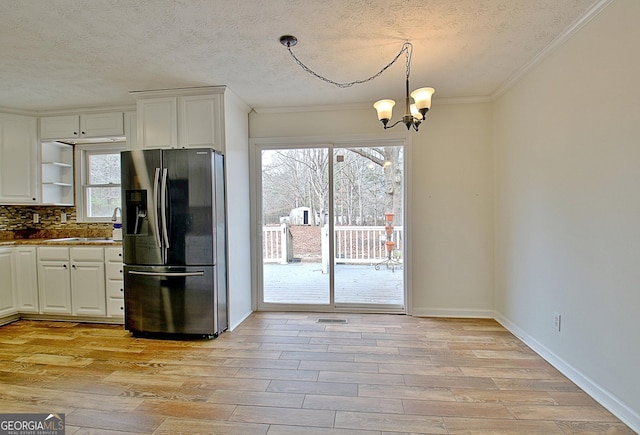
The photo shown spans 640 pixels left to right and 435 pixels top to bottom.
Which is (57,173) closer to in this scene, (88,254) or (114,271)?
(88,254)

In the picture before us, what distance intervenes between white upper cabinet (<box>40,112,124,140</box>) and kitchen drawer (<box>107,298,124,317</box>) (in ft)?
6.10

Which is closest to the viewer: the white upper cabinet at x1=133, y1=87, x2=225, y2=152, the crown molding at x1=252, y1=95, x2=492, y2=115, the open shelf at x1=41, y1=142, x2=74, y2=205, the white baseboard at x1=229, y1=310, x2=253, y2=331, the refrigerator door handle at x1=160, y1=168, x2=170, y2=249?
the refrigerator door handle at x1=160, y1=168, x2=170, y2=249

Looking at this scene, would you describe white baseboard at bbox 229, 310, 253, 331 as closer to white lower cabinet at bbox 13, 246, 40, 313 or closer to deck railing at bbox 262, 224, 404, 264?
deck railing at bbox 262, 224, 404, 264

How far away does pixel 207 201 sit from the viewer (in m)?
3.07

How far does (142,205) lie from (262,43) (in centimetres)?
186

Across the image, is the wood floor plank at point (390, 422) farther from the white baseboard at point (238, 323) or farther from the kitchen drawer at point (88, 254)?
the kitchen drawer at point (88, 254)

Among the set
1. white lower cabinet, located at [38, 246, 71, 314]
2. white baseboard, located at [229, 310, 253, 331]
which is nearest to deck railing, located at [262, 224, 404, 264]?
white baseboard, located at [229, 310, 253, 331]

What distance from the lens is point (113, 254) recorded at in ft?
11.5

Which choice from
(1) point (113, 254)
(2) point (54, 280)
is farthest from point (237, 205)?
(2) point (54, 280)

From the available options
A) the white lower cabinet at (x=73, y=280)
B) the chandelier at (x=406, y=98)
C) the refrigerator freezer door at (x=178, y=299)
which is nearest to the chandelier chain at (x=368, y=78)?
the chandelier at (x=406, y=98)

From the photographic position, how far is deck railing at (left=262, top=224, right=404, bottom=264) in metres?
3.99

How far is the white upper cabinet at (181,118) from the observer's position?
3.25 metres

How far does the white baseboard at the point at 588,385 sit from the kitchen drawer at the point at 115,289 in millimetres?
4048

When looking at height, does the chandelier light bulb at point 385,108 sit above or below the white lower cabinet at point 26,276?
above
